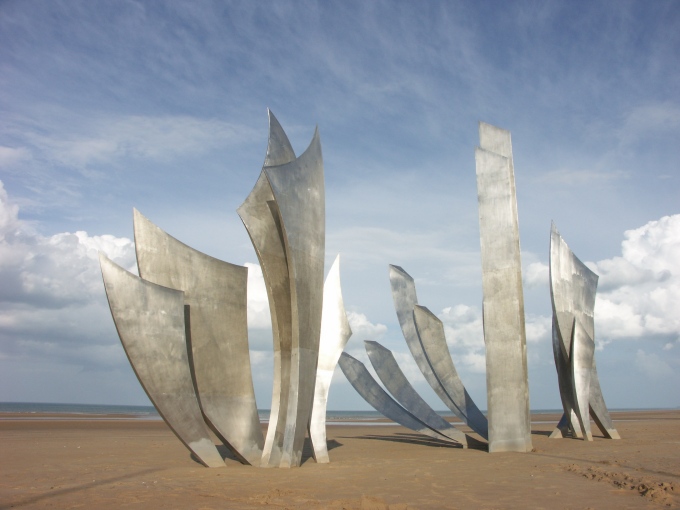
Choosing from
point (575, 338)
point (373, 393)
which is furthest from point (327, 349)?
point (575, 338)

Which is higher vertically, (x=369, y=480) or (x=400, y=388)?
(x=400, y=388)

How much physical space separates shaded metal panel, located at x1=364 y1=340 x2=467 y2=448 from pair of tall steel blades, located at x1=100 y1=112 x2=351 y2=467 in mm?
3699

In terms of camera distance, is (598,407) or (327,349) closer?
(327,349)

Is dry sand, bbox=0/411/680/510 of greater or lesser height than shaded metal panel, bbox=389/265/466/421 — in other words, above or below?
below

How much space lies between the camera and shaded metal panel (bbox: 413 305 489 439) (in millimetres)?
14172

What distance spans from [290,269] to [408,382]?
594 cm

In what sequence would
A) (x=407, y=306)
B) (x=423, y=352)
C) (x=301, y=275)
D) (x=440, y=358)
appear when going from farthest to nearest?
1. (x=407, y=306)
2. (x=423, y=352)
3. (x=440, y=358)
4. (x=301, y=275)

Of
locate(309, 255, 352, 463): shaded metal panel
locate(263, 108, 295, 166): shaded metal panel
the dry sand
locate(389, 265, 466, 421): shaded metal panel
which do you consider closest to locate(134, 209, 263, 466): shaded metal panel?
the dry sand

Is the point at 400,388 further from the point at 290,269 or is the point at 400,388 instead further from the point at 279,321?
the point at 290,269

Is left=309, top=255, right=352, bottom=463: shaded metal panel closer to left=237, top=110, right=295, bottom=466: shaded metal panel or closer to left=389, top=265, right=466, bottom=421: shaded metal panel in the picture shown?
left=237, top=110, right=295, bottom=466: shaded metal panel

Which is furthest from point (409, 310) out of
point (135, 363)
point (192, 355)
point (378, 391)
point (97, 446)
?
point (97, 446)

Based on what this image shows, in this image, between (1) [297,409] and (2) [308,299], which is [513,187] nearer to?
(2) [308,299]

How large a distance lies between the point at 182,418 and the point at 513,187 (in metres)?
8.24

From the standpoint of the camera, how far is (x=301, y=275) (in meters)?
10.4
